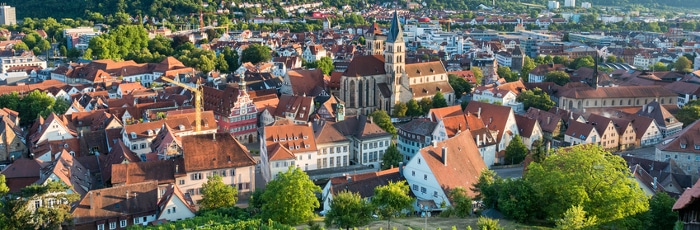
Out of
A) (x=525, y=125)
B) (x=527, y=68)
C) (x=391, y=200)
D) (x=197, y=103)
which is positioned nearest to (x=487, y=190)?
(x=391, y=200)

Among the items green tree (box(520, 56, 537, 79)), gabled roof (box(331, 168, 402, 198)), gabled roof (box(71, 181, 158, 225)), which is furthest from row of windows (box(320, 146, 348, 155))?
green tree (box(520, 56, 537, 79))

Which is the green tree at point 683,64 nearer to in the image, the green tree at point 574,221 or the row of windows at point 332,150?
the row of windows at point 332,150

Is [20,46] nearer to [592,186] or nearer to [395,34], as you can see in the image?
[395,34]

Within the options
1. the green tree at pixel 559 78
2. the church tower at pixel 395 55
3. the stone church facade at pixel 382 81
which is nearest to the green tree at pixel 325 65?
the stone church facade at pixel 382 81

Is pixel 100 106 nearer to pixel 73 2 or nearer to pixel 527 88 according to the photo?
pixel 527 88

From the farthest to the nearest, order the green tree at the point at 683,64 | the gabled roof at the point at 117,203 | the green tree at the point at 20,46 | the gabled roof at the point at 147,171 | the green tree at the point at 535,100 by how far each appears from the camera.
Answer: the green tree at the point at 20,46
the green tree at the point at 683,64
the green tree at the point at 535,100
the gabled roof at the point at 147,171
the gabled roof at the point at 117,203

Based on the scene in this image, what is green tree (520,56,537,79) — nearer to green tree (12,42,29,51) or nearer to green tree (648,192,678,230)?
green tree (648,192,678,230)
